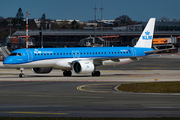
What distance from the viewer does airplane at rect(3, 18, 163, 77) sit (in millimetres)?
44906

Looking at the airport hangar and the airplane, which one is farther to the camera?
the airport hangar

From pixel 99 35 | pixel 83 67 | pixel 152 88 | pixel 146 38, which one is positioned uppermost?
pixel 99 35

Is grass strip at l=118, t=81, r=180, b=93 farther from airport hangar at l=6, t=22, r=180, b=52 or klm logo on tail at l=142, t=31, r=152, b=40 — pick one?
airport hangar at l=6, t=22, r=180, b=52

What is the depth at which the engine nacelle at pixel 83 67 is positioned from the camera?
148 ft

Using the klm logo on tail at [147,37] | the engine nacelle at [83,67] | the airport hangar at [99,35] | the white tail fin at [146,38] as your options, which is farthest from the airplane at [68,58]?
the airport hangar at [99,35]

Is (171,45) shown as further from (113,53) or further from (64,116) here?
(64,116)

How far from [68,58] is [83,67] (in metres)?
3.45

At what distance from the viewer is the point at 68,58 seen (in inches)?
1870

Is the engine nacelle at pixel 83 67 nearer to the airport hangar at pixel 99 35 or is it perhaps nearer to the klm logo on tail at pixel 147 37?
the klm logo on tail at pixel 147 37

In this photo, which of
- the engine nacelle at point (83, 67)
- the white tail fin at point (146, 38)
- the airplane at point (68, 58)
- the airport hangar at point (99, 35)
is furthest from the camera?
the airport hangar at point (99, 35)

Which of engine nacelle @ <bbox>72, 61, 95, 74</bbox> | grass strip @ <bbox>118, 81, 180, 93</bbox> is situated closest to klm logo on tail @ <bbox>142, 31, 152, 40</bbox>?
engine nacelle @ <bbox>72, 61, 95, 74</bbox>

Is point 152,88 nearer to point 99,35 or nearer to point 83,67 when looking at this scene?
point 83,67

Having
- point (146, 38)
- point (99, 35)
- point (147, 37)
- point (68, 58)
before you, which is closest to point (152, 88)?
point (68, 58)

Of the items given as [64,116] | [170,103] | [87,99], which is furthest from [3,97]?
[170,103]
